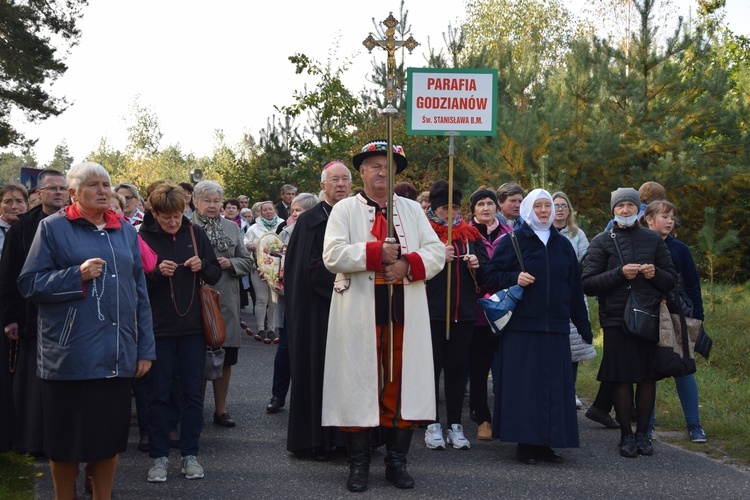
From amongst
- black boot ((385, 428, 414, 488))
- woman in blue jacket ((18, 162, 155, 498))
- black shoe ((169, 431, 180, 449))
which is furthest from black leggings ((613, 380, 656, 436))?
woman in blue jacket ((18, 162, 155, 498))

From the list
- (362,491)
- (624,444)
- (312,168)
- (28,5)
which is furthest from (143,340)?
(28,5)

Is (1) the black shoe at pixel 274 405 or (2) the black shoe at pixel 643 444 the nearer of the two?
(2) the black shoe at pixel 643 444

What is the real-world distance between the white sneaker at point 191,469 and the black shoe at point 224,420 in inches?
60.1

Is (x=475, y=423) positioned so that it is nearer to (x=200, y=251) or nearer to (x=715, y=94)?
(x=200, y=251)

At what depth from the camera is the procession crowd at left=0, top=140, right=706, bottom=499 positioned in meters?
4.86

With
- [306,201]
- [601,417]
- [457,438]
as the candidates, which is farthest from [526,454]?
[306,201]

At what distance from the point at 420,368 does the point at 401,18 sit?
39.5 feet

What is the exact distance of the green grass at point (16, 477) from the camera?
18.6ft

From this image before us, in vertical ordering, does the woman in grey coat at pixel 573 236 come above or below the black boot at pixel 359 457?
above

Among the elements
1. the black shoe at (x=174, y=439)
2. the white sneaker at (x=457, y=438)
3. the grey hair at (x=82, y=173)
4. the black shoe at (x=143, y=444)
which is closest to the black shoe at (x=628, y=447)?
the white sneaker at (x=457, y=438)

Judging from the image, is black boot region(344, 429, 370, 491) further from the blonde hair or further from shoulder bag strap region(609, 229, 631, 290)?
the blonde hair

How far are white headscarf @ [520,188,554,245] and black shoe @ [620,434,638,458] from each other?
1579 millimetres

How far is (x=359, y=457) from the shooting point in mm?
5988

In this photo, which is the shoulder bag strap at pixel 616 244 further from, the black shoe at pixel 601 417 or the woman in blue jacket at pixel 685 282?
the black shoe at pixel 601 417
